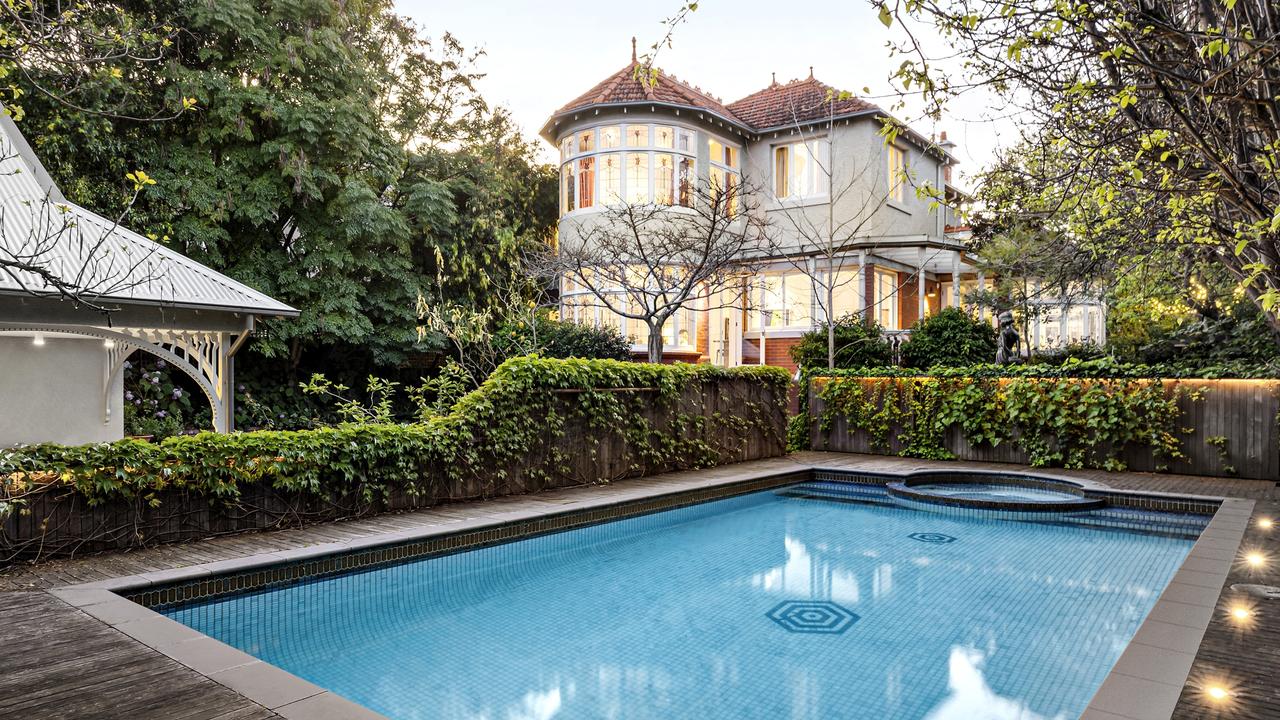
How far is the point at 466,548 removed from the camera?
708 centimetres

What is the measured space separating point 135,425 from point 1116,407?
53.6 feet

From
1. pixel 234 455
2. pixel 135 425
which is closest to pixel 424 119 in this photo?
pixel 135 425

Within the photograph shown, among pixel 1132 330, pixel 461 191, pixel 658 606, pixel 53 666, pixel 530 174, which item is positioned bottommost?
pixel 658 606

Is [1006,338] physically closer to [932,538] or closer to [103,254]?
[932,538]

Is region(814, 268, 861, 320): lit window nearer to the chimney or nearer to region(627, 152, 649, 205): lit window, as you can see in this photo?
region(627, 152, 649, 205): lit window

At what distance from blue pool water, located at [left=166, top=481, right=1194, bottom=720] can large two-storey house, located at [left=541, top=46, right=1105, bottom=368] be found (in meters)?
11.6

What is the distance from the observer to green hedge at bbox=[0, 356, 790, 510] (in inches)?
234

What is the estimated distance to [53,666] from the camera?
3.62 metres

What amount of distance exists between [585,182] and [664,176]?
2127mm

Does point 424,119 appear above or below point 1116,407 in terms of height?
above

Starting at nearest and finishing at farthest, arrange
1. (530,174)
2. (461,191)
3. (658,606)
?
(658,606) < (461,191) < (530,174)

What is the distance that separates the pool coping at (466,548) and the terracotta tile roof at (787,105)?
46.4ft

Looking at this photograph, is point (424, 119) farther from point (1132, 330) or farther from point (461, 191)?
point (1132, 330)

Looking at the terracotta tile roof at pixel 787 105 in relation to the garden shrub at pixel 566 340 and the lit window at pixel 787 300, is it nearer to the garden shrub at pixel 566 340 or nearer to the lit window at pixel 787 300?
the lit window at pixel 787 300
